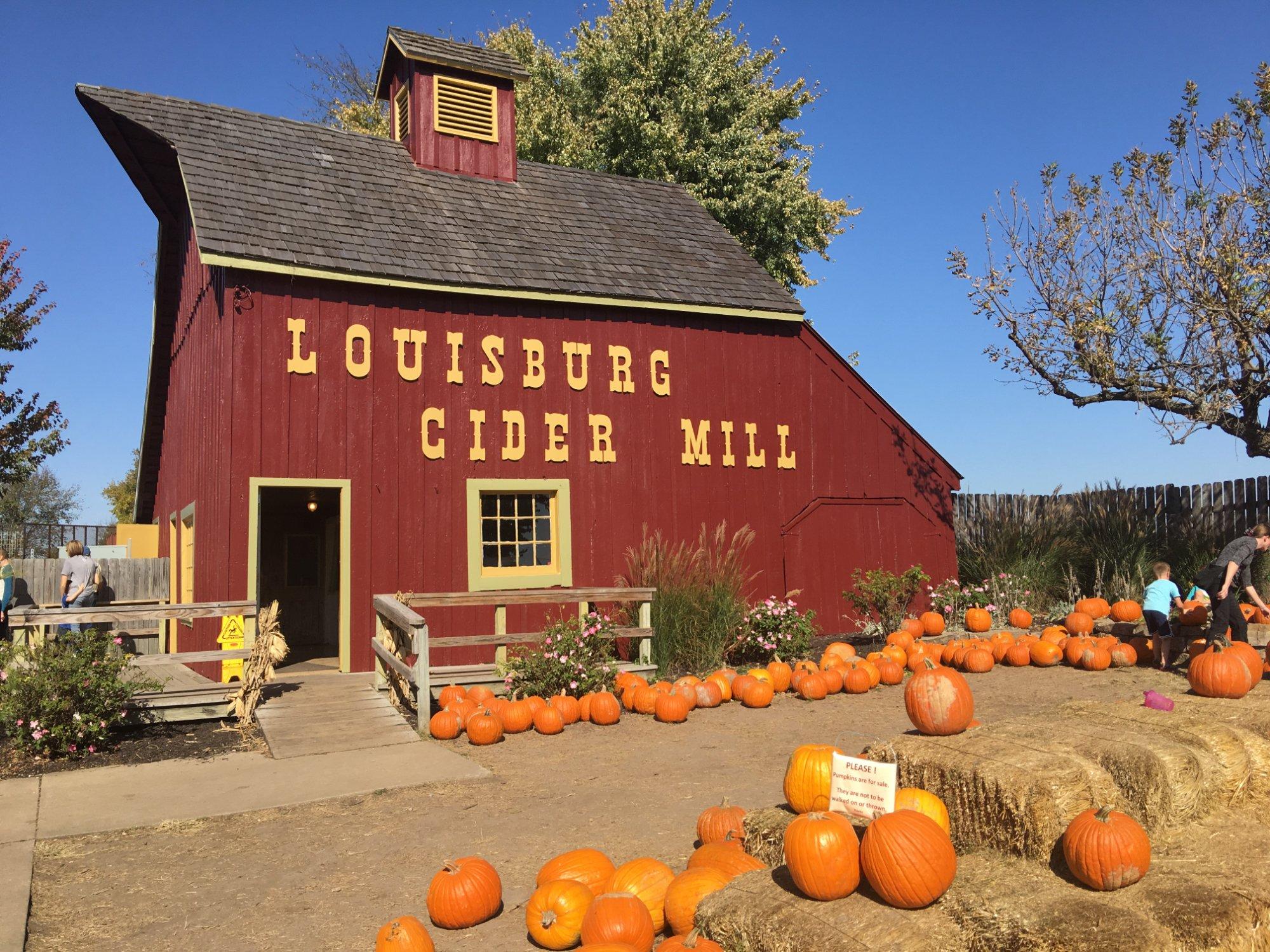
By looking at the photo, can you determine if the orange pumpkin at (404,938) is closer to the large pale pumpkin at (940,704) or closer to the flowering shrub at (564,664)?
the large pale pumpkin at (940,704)

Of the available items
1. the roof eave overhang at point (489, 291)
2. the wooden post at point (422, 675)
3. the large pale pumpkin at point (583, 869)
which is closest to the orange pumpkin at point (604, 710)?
the wooden post at point (422, 675)

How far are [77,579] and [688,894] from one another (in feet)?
42.5

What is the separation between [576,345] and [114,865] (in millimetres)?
8659

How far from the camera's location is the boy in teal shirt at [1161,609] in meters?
9.89

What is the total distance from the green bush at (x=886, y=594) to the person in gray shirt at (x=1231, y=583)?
14.3 ft

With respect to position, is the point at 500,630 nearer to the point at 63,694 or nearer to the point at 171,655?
the point at 171,655

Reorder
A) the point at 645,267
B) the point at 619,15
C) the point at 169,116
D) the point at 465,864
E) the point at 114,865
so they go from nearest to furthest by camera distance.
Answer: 1. the point at 465,864
2. the point at 114,865
3. the point at 169,116
4. the point at 645,267
5. the point at 619,15

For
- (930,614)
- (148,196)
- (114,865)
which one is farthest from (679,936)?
(148,196)

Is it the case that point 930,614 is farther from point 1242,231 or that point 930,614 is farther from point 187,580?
point 187,580

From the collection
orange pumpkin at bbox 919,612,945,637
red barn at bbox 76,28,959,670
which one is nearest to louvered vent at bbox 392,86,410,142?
red barn at bbox 76,28,959,670

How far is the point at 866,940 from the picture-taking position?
303 cm

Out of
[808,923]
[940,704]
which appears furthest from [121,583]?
[808,923]

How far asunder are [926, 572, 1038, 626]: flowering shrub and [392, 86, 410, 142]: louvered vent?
1068 cm

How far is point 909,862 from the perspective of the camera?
3.22 m
